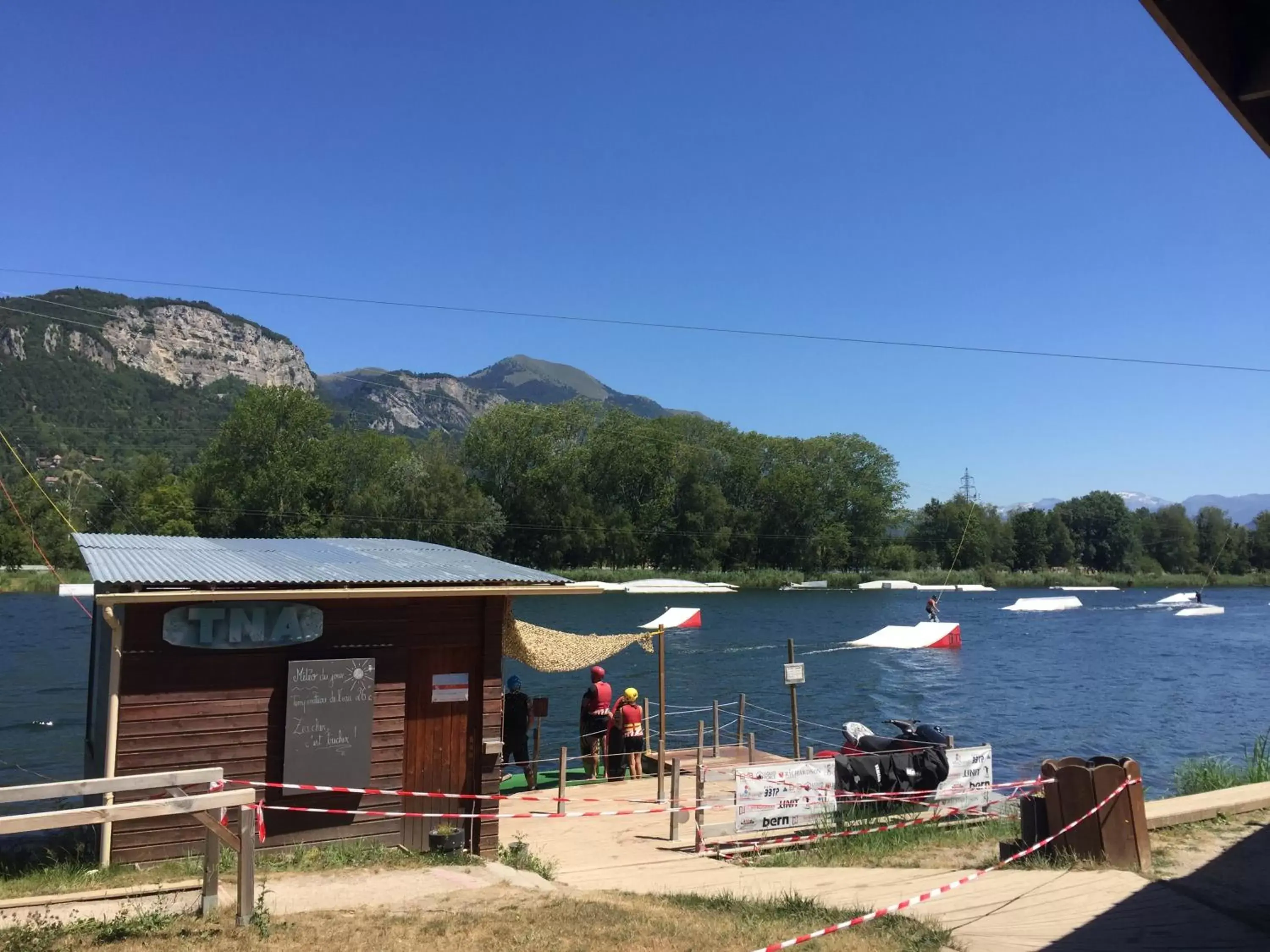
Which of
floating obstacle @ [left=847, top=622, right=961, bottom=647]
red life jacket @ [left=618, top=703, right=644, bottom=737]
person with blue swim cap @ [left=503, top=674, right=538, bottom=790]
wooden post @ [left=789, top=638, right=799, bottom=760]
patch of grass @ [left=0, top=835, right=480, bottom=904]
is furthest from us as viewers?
floating obstacle @ [left=847, top=622, right=961, bottom=647]

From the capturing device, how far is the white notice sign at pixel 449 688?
10891 millimetres

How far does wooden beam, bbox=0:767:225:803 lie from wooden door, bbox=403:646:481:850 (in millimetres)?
3745

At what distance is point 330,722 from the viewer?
33.3ft

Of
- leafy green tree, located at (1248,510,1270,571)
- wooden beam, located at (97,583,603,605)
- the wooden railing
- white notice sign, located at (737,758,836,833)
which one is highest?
leafy green tree, located at (1248,510,1270,571)

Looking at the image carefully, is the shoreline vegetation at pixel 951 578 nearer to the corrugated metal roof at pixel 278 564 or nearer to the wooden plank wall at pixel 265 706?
the corrugated metal roof at pixel 278 564

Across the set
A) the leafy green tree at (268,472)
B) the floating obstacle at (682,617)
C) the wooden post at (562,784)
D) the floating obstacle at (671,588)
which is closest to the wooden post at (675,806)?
the wooden post at (562,784)

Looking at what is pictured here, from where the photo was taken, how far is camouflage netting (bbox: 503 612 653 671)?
1417 cm

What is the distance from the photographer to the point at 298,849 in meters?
9.78

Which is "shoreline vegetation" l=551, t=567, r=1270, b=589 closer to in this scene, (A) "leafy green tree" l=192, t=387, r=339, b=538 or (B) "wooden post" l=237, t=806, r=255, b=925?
(A) "leafy green tree" l=192, t=387, r=339, b=538

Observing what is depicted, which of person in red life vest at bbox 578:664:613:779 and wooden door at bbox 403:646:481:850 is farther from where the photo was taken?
person in red life vest at bbox 578:664:613:779

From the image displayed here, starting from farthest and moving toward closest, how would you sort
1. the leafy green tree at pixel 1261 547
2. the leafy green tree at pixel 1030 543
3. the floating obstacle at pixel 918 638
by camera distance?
1. the leafy green tree at pixel 1030 543
2. the leafy green tree at pixel 1261 547
3. the floating obstacle at pixel 918 638

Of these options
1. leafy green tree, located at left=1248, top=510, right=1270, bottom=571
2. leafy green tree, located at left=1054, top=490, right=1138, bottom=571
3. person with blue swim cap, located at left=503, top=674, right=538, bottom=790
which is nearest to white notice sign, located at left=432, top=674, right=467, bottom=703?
person with blue swim cap, located at left=503, top=674, right=538, bottom=790

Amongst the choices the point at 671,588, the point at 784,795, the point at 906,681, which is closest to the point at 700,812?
the point at 784,795

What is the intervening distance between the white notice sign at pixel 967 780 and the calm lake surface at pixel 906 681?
284 inches
